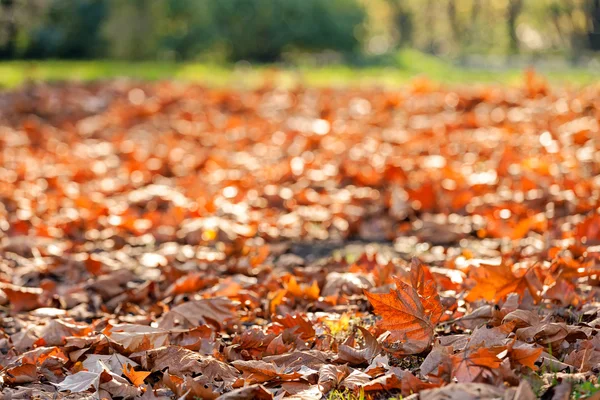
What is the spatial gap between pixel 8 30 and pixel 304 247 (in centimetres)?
1737

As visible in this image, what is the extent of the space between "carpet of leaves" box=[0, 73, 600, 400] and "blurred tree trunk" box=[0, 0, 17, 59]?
10.5 meters

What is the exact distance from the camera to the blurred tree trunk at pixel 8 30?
61.7 feet

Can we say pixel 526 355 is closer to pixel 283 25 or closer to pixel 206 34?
pixel 206 34

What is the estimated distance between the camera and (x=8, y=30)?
64.5ft

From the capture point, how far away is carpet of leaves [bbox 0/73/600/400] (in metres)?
2.34

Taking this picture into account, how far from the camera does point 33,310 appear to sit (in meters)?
3.36

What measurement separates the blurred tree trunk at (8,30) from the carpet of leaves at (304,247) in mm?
10499

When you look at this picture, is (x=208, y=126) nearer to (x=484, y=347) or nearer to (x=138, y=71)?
(x=484, y=347)

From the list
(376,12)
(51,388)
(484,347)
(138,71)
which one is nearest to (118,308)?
(51,388)

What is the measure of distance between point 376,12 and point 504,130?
4898cm

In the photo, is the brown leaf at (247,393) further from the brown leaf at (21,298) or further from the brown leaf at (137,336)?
the brown leaf at (21,298)

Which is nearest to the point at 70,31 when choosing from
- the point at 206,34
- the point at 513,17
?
the point at 206,34

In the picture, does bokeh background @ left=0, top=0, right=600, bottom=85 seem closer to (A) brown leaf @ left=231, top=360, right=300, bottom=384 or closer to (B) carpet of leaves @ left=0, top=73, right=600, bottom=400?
(B) carpet of leaves @ left=0, top=73, right=600, bottom=400

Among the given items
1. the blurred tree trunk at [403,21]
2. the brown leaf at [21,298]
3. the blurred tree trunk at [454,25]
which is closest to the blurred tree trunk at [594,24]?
the blurred tree trunk at [454,25]
